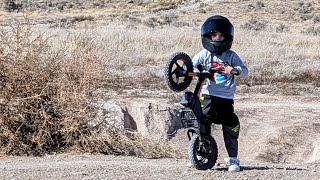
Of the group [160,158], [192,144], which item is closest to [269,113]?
[160,158]

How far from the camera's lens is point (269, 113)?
1539cm

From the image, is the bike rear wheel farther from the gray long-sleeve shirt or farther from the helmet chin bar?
the helmet chin bar

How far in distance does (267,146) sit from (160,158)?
4013 millimetres

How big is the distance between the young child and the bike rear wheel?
143mm

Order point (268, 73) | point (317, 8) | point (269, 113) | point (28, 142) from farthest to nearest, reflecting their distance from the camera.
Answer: point (317, 8), point (268, 73), point (269, 113), point (28, 142)

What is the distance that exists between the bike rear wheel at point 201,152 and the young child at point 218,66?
5.6 inches

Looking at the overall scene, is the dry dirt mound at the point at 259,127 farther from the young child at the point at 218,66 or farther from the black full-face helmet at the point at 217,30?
the black full-face helmet at the point at 217,30

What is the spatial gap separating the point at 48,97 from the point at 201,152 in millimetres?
3097

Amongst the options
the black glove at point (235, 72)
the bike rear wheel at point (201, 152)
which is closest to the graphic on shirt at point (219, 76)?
the black glove at point (235, 72)

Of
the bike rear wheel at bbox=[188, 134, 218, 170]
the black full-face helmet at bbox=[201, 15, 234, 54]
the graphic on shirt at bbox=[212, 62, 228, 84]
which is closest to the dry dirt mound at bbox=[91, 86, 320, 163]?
the bike rear wheel at bbox=[188, 134, 218, 170]

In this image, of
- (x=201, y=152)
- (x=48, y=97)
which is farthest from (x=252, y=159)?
(x=201, y=152)

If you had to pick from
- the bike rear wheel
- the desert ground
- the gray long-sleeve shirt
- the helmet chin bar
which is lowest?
the desert ground

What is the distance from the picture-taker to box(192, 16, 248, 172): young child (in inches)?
276

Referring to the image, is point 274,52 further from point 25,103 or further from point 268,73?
point 25,103
